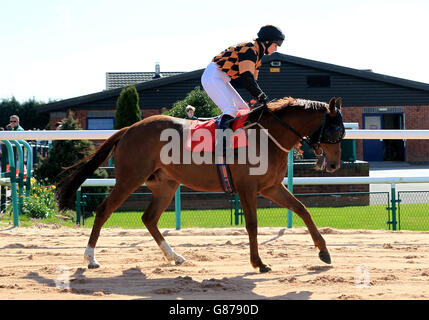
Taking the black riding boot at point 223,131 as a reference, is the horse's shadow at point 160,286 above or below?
below

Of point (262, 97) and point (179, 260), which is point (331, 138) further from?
point (179, 260)

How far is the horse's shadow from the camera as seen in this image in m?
4.25

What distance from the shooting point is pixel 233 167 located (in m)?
5.34

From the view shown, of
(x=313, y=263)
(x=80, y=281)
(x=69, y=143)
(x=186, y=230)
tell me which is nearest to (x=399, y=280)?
(x=313, y=263)

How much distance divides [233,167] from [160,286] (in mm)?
1385

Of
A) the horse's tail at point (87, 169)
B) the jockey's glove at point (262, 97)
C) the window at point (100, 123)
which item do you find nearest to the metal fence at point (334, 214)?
the horse's tail at point (87, 169)

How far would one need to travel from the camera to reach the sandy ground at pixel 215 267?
14.3 ft

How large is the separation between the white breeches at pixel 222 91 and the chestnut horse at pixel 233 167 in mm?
249

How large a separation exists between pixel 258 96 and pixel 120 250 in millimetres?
2472

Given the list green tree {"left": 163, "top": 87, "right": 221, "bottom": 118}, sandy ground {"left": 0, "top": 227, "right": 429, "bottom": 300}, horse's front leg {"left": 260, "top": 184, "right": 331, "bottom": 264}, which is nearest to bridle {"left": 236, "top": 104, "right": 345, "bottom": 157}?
horse's front leg {"left": 260, "top": 184, "right": 331, "bottom": 264}

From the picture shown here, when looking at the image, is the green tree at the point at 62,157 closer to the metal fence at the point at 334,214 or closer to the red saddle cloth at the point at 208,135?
the metal fence at the point at 334,214

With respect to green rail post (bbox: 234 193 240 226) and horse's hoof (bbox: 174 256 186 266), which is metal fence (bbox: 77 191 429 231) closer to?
green rail post (bbox: 234 193 240 226)
